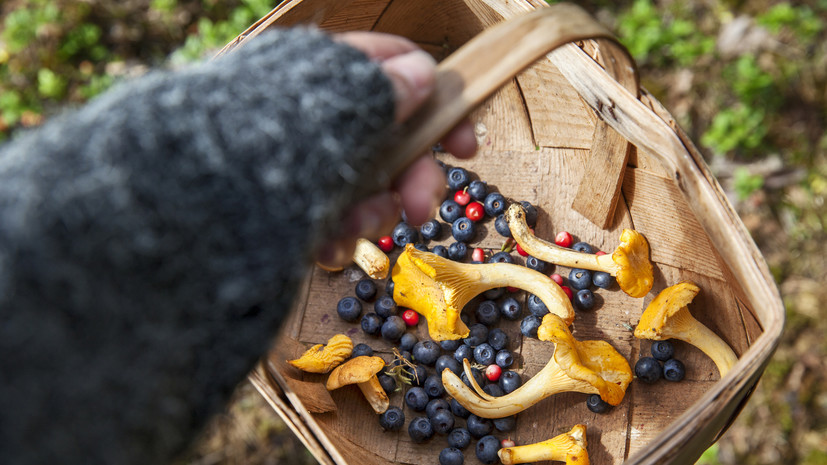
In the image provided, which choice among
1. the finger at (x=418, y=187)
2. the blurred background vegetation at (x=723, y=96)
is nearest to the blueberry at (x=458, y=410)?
the finger at (x=418, y=187)

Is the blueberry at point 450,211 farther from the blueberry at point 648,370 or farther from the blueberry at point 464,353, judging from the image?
the blueberry at point 648,370

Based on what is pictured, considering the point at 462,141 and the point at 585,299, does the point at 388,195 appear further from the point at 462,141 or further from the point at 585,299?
the point at 585,299

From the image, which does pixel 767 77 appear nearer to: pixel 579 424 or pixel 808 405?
pixel 808 405

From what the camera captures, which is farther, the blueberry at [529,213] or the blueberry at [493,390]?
the blueberry at [529,213]

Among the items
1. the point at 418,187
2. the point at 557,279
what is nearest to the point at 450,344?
the point at 557,279

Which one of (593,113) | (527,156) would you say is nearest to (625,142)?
(593,113)

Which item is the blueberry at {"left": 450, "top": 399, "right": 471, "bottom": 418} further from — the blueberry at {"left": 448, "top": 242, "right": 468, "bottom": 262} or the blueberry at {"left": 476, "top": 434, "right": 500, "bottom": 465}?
the blueberry at {"left": 448, "top": 242, "right": 468, "bottom": 262}
